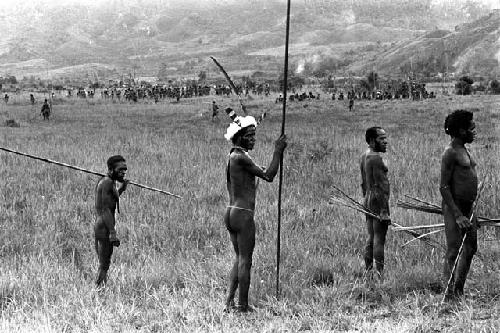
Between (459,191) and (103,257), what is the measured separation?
3.39 metres

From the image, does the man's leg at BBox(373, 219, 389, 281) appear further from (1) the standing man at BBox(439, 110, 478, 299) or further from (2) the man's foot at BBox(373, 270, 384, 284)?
(1) the standing man at BBox(439, 110, 478, 299)

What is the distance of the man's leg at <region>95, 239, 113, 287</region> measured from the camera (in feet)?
17.4

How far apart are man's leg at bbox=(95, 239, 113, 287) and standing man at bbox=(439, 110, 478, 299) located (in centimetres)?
317

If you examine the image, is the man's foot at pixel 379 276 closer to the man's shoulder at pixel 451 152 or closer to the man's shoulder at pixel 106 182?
the man's shoulder at pixel 451 152

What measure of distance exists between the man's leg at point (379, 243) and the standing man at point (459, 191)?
0.87 meters

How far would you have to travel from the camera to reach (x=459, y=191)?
16.6 ft

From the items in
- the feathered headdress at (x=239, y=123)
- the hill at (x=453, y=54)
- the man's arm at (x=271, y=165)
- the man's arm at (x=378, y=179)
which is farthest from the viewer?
the hill at (x=453, y=54)

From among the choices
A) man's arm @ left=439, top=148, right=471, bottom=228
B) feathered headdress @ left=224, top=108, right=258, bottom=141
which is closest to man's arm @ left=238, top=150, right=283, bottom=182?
feathered headdress @ left=224, top=108, right=258, bottom=141

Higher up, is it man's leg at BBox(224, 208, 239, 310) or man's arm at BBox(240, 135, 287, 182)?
man's arm at BBox(240, 135, 287, 182)

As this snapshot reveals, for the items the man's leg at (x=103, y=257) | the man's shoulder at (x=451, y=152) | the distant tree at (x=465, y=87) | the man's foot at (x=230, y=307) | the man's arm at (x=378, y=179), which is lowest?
the man's foot at (x=230, y=307)

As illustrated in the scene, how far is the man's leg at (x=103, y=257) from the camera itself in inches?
209

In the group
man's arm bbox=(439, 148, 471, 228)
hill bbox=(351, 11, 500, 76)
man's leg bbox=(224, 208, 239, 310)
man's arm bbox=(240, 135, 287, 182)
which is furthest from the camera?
hill bbox=(351, 11, 500, 76)

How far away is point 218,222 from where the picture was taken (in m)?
7.81

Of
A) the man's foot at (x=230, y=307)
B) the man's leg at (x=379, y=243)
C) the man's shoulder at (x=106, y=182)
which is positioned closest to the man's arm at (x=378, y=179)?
the man's leg at (x=379, y=243)
